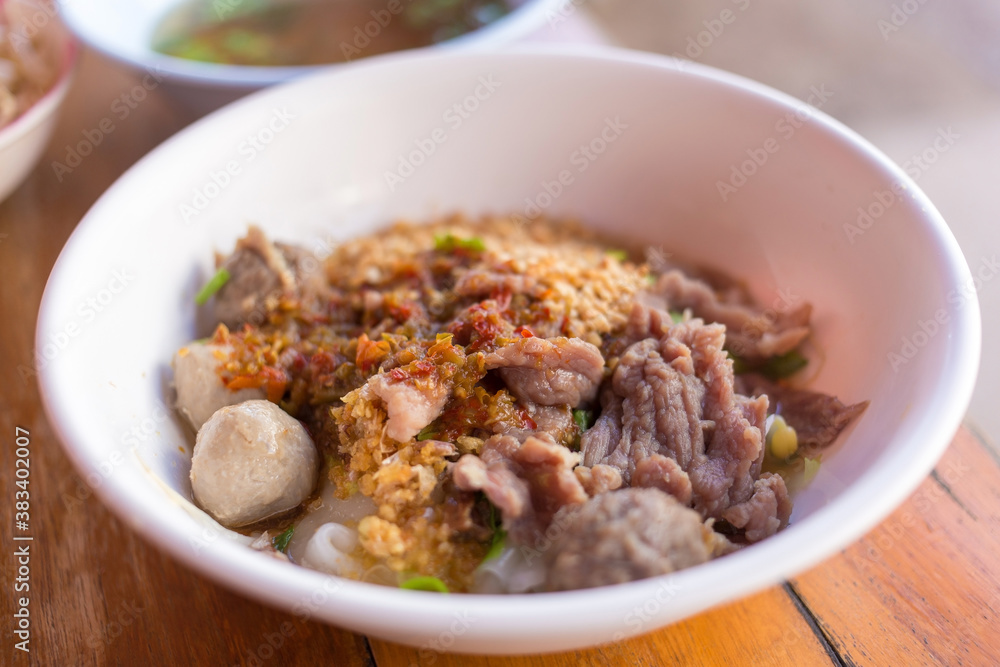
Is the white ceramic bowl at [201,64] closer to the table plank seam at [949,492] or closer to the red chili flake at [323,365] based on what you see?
the red chili flake at [323,365]

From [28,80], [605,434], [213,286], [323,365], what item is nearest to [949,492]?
A: [605,434]

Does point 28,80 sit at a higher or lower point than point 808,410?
lower

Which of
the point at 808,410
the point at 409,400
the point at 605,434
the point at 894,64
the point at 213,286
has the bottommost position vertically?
the point at 213,286

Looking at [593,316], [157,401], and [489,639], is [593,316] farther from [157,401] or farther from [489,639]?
[157,401]

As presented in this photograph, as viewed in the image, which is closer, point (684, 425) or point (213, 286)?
point (684, 425)

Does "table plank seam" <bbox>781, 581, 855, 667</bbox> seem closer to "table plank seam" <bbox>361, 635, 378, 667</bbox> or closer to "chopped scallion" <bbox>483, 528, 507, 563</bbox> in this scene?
"chopped scallion" <bbox>483, 528, 507, 563</bbox>

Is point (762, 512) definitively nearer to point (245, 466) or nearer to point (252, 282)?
point (245, 466)

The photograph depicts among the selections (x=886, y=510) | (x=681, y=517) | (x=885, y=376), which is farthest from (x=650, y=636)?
(x=885, y=376)
